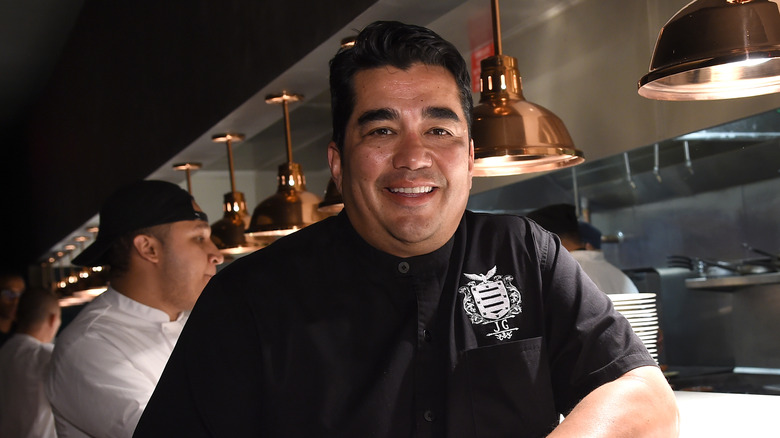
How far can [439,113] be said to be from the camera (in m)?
1.43

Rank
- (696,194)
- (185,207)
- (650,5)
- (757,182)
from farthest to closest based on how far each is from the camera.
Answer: (696,194) → (757,182) → (650,5) → (185,207)

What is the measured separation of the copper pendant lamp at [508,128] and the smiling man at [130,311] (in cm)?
107

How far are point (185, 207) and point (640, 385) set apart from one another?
1.78 metres

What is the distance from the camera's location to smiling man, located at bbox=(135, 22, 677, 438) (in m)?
1.34

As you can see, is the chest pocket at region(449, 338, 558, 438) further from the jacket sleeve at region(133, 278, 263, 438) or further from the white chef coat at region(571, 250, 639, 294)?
the white chef coat at region(571, 250, 639, 294)

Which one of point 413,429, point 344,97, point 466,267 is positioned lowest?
point 413,429

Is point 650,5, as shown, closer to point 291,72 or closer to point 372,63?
point 291,72

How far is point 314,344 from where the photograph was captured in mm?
1381

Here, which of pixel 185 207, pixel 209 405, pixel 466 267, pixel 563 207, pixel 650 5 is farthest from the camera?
pixel 563 207

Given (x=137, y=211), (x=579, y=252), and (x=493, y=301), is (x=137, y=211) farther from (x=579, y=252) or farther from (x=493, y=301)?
(x=579, y=252)

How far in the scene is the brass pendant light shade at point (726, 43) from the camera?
1.50 metres

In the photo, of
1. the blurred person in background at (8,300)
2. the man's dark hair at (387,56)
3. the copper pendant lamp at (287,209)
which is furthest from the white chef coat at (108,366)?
the blurred person in background at (8,300)

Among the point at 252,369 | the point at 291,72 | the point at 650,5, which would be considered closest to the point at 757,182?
the point at 650,5

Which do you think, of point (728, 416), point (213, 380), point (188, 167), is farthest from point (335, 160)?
point (188, 167)
